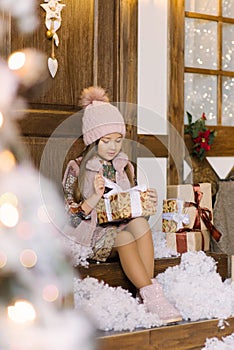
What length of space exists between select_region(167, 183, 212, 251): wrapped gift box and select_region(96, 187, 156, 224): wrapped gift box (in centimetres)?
38

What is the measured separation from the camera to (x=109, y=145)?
2.39 meters

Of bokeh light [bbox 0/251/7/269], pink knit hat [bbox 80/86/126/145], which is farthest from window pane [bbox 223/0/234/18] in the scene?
bokeh light [bbox 0/251/7/269]

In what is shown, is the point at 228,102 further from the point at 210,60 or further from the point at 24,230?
the point at 24,230

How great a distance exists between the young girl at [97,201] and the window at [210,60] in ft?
2.64

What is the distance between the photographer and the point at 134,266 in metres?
2.22

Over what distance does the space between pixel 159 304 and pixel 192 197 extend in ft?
2.22

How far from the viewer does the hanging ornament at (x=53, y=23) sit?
104 inches

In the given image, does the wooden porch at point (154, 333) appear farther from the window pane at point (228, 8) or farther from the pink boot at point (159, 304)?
the window pane at point (228, 8)

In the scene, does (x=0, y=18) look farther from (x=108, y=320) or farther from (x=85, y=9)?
(x=108, y=320)

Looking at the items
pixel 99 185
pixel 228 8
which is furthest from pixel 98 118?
pixel 228 8

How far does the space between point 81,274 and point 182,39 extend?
4.30 feet

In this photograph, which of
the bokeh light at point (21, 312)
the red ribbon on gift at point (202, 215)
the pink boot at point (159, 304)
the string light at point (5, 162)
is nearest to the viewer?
the bokeh light at point (21, 312)

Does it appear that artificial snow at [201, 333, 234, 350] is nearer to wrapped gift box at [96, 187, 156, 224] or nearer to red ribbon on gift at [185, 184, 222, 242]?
wrapped gift box at [96, 187, 156, 224]

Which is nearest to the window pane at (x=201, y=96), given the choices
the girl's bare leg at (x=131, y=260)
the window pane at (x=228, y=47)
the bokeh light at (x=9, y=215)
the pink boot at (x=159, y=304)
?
the window pane at (x=228, y=47)
